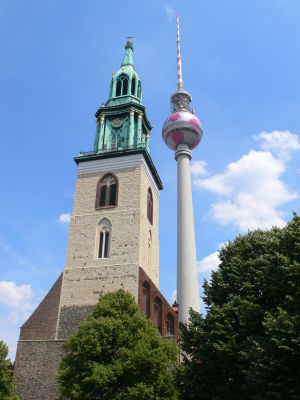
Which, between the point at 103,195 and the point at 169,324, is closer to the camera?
the point at 169,324

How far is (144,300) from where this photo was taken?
34.2 meters

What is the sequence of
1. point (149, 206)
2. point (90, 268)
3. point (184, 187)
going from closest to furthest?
1. point (90, 268)
2. point (149, 206)
3. point (184, 187)

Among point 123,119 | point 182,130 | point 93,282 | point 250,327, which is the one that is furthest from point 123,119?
point 250,327

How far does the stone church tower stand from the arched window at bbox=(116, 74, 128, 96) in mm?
1426

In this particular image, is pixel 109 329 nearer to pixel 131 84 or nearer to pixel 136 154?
pixel 136 154

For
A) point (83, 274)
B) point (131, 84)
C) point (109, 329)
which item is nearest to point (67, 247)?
point (83, 274)

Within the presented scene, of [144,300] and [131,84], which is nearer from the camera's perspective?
[144,300]

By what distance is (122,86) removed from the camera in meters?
48.5

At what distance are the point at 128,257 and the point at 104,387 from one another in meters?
14.6

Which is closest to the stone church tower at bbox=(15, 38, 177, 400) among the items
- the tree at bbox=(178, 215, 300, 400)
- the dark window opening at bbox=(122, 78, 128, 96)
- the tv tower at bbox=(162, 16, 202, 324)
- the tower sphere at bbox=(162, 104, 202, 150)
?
the dark window opening at bbox=(122, 78, 128, 96)

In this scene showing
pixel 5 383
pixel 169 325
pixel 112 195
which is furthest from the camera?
pixel 112 195

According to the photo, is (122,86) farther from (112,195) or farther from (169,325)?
(169,325)

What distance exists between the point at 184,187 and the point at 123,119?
994cm

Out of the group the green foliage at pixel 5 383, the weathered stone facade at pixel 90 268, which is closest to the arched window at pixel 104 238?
the weathered stone facade at pixel 90 268
